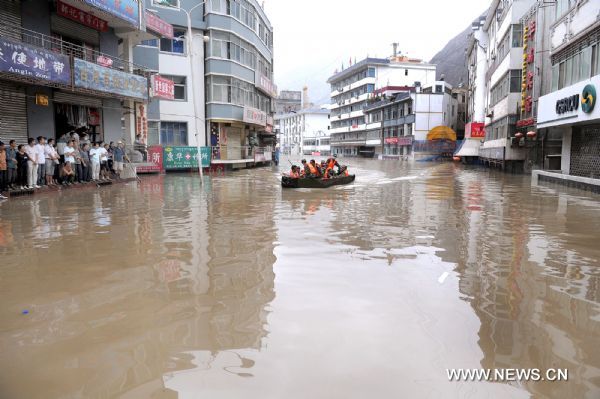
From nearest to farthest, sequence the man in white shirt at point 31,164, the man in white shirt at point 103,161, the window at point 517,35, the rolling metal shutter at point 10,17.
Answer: the man in white shirt at point 31,164 < the rolling metal shutter at point 10,17 < the man in white shirt at point 103,161 < the window at point 517,35

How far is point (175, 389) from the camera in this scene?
370 cm

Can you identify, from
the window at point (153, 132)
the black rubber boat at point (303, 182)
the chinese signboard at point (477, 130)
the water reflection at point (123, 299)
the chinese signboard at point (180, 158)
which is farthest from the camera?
the chinese signboard at point (477, 130)

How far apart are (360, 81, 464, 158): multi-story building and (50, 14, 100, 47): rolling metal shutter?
45.4 metres

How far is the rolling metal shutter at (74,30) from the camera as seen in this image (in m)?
19.3

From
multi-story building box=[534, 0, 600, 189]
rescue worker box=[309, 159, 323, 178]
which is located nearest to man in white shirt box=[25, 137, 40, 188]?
rescue worker box=[309, 159, 323, 178]

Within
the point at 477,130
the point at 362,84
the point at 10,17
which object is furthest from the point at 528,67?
the point at 362,84

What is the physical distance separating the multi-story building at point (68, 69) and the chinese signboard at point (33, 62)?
0.09ft

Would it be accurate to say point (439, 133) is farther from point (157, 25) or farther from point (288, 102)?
point (288, 102)

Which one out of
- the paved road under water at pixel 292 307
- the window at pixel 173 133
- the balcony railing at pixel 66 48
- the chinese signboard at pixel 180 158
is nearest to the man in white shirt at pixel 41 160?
the balcony railing at pixel 66 48

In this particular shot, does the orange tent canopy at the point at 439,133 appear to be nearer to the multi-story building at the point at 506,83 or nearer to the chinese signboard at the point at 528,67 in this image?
the multi-story building at the point at 506,83

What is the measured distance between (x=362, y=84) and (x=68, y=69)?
7105cm

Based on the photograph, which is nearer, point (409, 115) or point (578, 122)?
point (578, 122)

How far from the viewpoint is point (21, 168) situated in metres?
16.5

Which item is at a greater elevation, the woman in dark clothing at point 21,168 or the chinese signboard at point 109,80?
the chinese signboard at point 109,80
